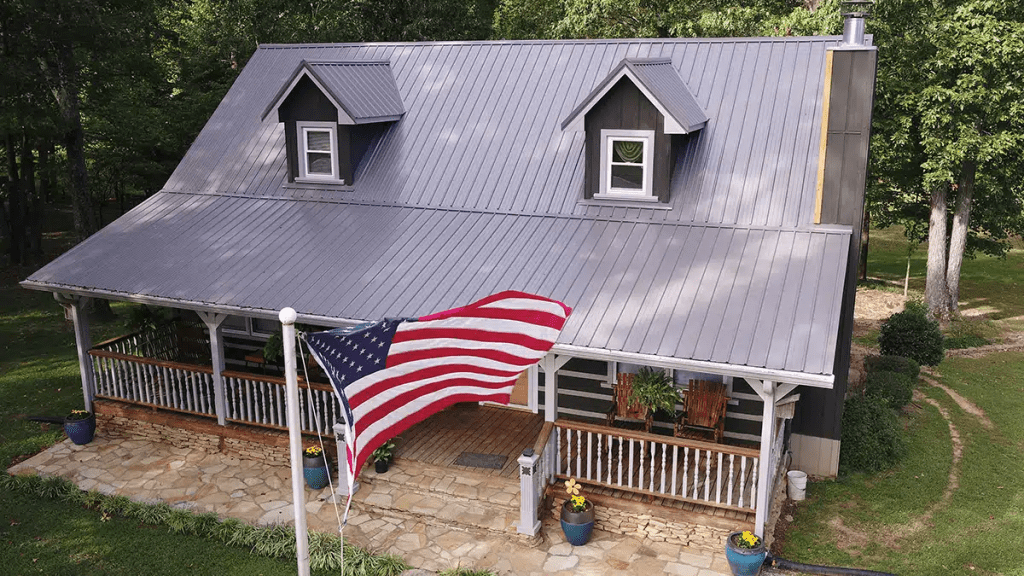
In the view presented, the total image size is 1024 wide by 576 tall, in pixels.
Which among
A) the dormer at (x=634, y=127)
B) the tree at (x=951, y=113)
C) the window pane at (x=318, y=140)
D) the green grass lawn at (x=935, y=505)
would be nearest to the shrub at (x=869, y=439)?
the green grass lawn at (x=935, y=505)

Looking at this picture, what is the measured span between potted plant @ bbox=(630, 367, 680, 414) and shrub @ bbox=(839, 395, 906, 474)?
3.93m

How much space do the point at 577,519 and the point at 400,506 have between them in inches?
114

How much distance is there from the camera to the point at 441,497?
13.0m

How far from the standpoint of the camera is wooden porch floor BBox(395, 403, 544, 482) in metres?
13.9

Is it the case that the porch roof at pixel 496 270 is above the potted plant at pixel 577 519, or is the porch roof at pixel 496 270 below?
above

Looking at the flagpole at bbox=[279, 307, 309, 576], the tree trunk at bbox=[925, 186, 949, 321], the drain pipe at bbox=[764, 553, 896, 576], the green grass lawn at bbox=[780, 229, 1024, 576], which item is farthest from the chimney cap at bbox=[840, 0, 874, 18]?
the tree trunk at bbox=[925, 186, 949, 321]

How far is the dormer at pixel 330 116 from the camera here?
1577 cm

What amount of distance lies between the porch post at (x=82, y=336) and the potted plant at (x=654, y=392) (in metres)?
10.3

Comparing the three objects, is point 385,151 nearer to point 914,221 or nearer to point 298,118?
point 298,118

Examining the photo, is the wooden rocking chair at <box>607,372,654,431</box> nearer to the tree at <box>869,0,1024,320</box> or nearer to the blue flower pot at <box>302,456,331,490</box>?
the blue flower pot at <box>302,456,331,490</box>

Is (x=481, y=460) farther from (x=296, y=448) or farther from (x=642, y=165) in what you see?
(x=296, y=448)

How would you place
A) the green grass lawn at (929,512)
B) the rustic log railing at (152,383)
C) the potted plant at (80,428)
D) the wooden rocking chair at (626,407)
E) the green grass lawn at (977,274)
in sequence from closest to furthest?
1. the green grass lawn at (929,512)
2. the wooden rocking chair at (626,407)
3. the rustic log railing at (152,383)
4. the potted plant at (80,428)
5. the green grass lawn at (977,274)

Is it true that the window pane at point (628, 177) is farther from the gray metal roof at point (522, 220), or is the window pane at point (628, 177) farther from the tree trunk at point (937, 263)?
the tree trunk at point (937, 263)

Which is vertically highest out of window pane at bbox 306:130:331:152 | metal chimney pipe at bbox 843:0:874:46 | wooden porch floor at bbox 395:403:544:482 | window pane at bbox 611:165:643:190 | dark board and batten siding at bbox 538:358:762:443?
metal chimney pipe at bbox 843:0:874:46
